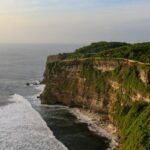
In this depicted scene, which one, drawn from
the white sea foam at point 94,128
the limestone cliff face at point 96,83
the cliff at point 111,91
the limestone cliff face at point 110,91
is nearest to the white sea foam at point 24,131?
the white sea foam at point 94,128

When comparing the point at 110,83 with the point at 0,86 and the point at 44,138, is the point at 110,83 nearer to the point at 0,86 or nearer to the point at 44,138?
the point at 44,138

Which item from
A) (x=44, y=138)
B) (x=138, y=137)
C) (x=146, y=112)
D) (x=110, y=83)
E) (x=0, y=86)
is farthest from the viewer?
(x=0, y=86)

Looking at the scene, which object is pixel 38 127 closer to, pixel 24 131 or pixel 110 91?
pixel 24 131

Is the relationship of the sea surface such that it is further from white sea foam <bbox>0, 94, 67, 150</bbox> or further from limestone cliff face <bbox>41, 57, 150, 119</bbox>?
limestone cliff face <bbox>41, 57, 150, 119</bbox>

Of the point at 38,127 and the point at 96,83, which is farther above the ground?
the point at 96,83

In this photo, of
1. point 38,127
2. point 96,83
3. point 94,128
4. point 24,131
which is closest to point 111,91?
point 96,83

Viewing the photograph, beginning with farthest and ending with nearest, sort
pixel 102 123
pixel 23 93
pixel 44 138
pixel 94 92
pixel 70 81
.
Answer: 1. pixel 23 93
2. pixel 70 81
3. pixel 94 92
4. pixel 102 123
5. pixel 44 138

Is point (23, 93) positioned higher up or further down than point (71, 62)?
further down

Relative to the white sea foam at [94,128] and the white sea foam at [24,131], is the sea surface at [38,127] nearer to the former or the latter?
the white sea foam at [24,131]

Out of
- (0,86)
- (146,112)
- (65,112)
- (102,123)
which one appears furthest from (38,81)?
(146,112)
